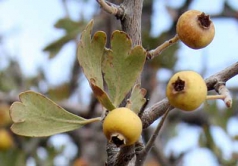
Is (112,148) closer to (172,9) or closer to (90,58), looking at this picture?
(90,58)

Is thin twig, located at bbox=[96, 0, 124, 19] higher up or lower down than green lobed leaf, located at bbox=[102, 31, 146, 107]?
higher up

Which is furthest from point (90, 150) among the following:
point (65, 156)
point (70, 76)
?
point (70, 76)

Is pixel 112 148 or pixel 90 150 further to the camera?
pixel 90 150

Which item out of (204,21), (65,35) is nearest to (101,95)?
(204,21)

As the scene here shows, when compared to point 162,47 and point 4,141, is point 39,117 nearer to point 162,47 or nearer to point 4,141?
point 162,47

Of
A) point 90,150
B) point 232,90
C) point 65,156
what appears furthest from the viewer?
point 232,90

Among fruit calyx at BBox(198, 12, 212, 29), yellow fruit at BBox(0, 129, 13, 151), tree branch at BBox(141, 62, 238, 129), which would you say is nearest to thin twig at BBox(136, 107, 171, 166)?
tree branch at BBox(141, 62, 238, 129)

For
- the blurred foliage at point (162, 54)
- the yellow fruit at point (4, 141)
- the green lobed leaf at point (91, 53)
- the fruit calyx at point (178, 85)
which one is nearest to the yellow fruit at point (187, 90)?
the fruit calyx at point (178, 85)

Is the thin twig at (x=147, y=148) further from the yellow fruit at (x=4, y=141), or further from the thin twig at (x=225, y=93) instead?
the yellow fruit at (x=4, y=141)

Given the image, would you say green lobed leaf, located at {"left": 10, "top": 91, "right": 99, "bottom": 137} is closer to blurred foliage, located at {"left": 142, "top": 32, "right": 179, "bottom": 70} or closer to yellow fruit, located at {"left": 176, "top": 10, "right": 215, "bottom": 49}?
yellow fruit, located at {"left": 176, "top": 10, "right": 215, "bottom": 49}
